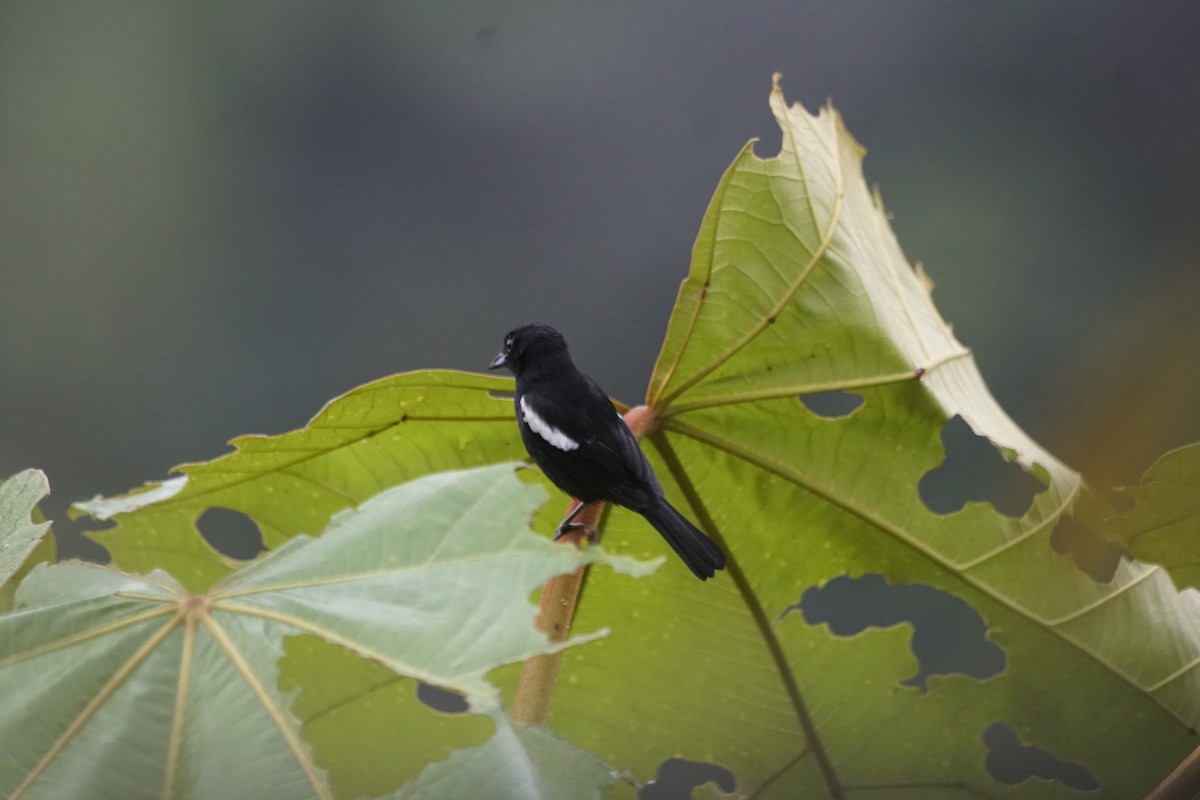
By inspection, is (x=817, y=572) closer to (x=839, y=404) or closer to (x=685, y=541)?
(x=685, y=541)

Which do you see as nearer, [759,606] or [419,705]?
[419,705]

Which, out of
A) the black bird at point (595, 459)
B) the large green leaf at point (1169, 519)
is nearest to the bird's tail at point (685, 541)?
the black bird at point (595, 459)

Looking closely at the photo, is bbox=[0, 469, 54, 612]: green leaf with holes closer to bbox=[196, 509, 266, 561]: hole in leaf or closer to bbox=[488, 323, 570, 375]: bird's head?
bbox=[488, 323, 570, 375]: bird's head

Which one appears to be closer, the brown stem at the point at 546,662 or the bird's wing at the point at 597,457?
the brown stem at the point at 546,662

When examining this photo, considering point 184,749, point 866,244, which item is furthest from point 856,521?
point 184,749

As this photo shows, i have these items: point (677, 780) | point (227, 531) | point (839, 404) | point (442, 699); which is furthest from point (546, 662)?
point (227, 531)

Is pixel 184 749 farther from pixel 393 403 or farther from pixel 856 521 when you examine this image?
pixel 856 521

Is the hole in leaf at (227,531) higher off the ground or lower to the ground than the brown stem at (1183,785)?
higher

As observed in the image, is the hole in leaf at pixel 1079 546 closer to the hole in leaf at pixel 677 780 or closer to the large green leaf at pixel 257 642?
the hole in leaf at pixel 677 780
